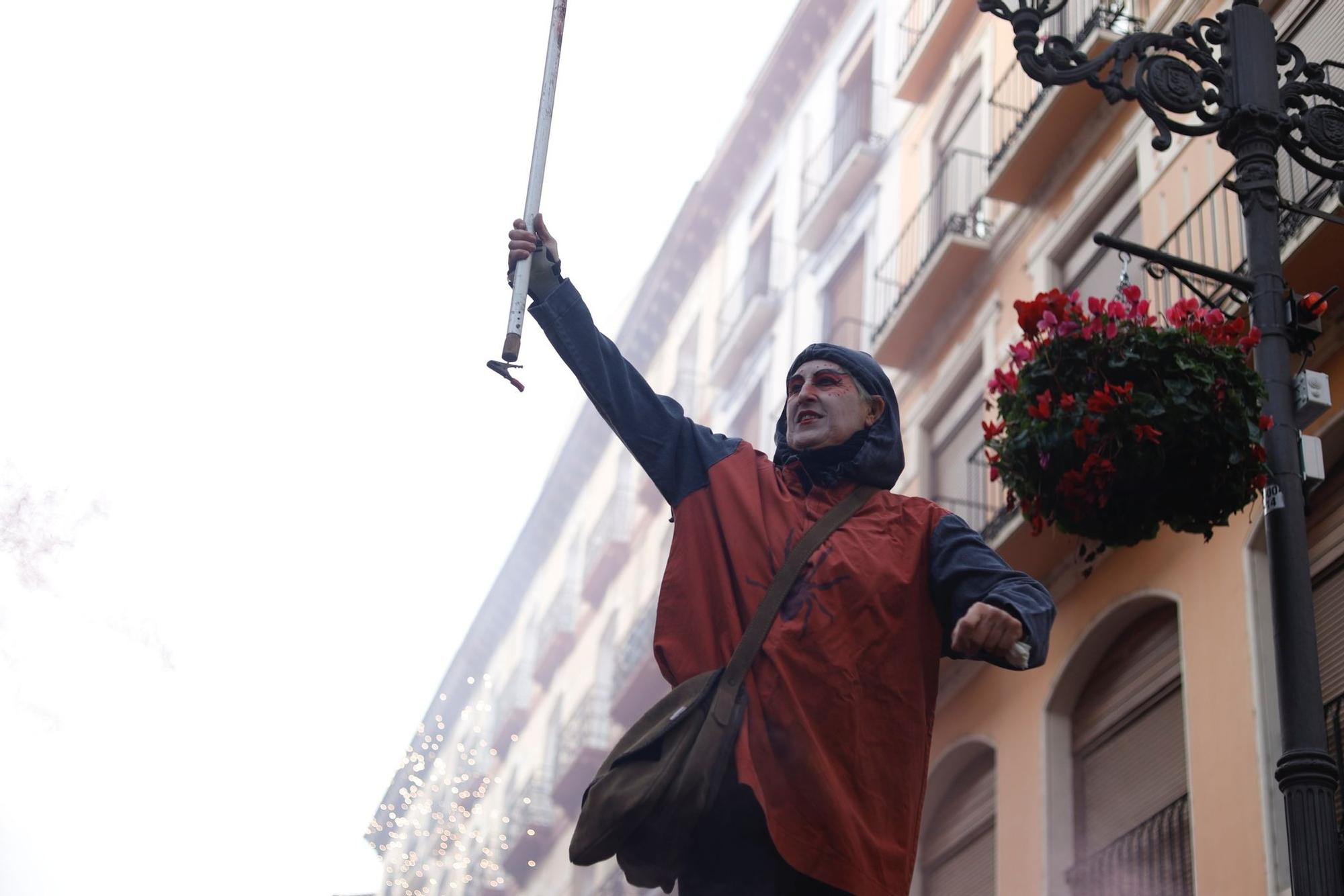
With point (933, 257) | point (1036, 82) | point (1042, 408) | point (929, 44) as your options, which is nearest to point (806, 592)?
point (1042, 408)

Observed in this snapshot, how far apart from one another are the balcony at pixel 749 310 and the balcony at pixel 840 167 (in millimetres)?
1255

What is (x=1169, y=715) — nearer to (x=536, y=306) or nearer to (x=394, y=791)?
(x=536, y=306)

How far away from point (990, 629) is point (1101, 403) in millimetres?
2915

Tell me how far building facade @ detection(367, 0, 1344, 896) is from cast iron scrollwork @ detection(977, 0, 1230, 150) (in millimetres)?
961

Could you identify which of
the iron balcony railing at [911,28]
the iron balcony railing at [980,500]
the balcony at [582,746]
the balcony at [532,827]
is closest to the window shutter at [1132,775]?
the iron balcony railing at [980,500]

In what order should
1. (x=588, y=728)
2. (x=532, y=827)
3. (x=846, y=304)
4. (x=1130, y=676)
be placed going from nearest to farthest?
(x=1130, y=676), (x=846, y=304), (x=588, y=728), (x=532, y=827)

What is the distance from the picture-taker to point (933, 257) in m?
17.4

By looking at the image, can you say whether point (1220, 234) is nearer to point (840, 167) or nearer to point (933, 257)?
point (933, 257)

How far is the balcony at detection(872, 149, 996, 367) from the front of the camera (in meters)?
17.2

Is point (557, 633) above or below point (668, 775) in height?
above

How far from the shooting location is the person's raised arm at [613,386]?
3969 mm

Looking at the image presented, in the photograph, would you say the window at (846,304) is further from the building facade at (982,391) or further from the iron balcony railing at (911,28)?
the iron balcony railing at (911,28)

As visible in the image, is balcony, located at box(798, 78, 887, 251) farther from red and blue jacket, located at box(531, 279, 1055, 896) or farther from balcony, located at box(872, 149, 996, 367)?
red and blue jacket, located at box(531, 279, 1055, 896)

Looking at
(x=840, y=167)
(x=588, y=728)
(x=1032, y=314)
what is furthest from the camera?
(x=588, y=728)
